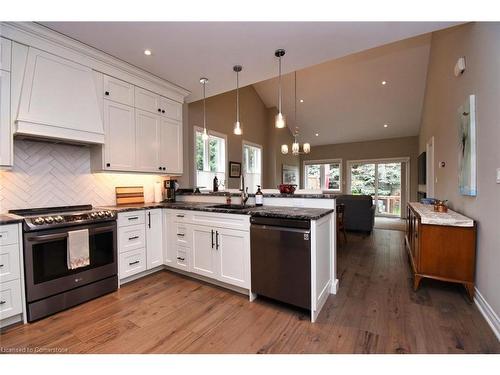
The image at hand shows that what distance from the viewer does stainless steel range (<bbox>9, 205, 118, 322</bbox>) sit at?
1959 mm

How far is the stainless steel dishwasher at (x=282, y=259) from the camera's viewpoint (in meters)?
1.94

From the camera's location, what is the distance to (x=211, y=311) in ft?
6.99

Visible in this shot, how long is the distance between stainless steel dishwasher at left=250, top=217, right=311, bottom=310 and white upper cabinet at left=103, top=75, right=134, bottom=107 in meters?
2.24

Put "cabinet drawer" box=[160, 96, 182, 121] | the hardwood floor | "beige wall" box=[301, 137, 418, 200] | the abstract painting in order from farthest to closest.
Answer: "beige wall" box=[301, 137, 418, 200], "cabinet drawer" box=[160, 96, 182, 121], the abstract painting, the hardwood floor

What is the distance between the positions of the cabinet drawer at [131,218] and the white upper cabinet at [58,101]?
0.89 meters

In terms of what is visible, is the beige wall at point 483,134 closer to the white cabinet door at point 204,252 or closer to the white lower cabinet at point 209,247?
the white lower cabinet at point 209,247

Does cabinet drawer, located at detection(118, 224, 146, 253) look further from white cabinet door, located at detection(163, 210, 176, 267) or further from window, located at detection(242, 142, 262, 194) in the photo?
window, located at detection(242, 142, 262, 194)

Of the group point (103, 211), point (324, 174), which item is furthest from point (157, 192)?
point (324, 174)

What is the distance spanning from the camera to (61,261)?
2.14m

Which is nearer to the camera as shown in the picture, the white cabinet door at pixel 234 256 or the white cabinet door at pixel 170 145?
the white cabinet door at pixel 234 256

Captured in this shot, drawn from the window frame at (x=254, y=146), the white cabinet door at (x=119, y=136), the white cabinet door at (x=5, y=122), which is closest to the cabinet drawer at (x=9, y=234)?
the white cabinet door at (x=5, y=122)

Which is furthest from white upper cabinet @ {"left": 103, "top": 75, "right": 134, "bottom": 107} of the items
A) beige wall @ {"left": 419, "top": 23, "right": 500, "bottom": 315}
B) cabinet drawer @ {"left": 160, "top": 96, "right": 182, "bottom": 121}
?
beige wall @ {"left": 419, "top": 23, "right": 500, "bottom": 315}

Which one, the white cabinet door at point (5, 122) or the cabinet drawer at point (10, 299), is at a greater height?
the white cabinet door at point (5, 122)
